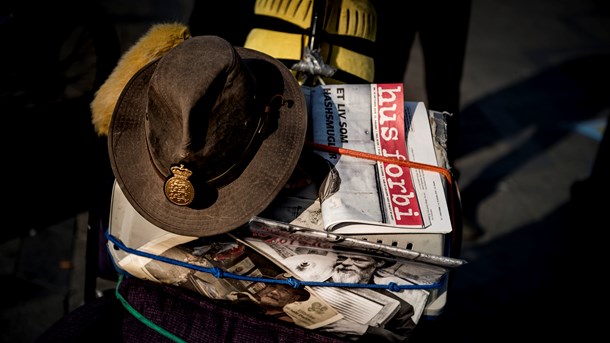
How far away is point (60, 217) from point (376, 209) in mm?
2311

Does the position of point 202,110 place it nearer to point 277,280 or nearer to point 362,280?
point 277,280

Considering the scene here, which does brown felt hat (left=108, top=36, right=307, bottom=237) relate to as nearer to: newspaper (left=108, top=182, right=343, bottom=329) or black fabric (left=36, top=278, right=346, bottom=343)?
newspaper (left=108, top=182, right=343, bottom=329)

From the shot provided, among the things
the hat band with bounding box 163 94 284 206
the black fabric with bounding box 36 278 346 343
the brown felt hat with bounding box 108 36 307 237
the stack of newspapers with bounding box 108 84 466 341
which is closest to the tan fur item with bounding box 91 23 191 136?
the brown felt hat with bounding box 108 36 307 237

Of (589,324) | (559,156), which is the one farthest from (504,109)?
(589,324)

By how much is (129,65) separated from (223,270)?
61cm

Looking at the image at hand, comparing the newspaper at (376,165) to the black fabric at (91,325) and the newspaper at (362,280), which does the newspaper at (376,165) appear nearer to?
the newspaper at (362,280)

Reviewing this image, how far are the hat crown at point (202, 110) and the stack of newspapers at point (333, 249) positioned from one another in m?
0.19

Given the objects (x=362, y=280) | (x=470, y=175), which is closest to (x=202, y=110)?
(x=362, y=280)

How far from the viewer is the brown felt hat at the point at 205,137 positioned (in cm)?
118

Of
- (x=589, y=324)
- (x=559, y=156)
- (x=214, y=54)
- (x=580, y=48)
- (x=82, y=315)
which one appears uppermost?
(x=214, y=54)

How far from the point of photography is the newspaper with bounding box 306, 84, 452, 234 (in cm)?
131

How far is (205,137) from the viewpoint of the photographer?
1.20 m

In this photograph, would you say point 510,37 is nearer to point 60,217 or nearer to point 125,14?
point 125,14

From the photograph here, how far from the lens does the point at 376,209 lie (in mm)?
1329
